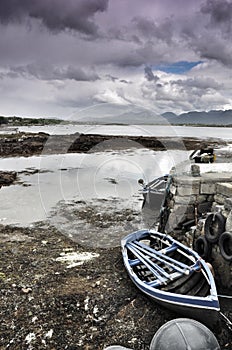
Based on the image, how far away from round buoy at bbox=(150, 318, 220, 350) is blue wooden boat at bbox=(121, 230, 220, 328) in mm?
1337

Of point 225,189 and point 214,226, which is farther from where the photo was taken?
point 225,189

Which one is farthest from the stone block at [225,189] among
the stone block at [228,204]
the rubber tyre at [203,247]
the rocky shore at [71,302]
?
the rocky shore at [71,302]

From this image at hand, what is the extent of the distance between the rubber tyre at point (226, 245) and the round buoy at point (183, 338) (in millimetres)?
3022

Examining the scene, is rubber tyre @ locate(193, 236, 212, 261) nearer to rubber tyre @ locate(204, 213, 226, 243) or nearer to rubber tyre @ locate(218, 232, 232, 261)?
rubber tyre @ locate(204, 213, 226, 243)

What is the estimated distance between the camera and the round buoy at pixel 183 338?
401 cm

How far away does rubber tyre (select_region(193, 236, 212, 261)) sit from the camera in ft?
25.3

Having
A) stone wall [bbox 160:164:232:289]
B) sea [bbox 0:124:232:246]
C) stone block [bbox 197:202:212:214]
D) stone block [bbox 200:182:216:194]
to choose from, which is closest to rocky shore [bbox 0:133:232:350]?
stone wall [bbox 160:164:232:289]

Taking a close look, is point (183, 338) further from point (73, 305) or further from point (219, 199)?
point (219, 199)

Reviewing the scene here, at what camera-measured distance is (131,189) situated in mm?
18266

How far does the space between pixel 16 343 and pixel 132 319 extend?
6.90 ft

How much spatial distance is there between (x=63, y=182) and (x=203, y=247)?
45.3 feet

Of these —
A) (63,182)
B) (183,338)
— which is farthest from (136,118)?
(63,182)

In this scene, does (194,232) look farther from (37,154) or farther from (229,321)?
(37,154)

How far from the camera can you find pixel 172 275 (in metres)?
6.74
